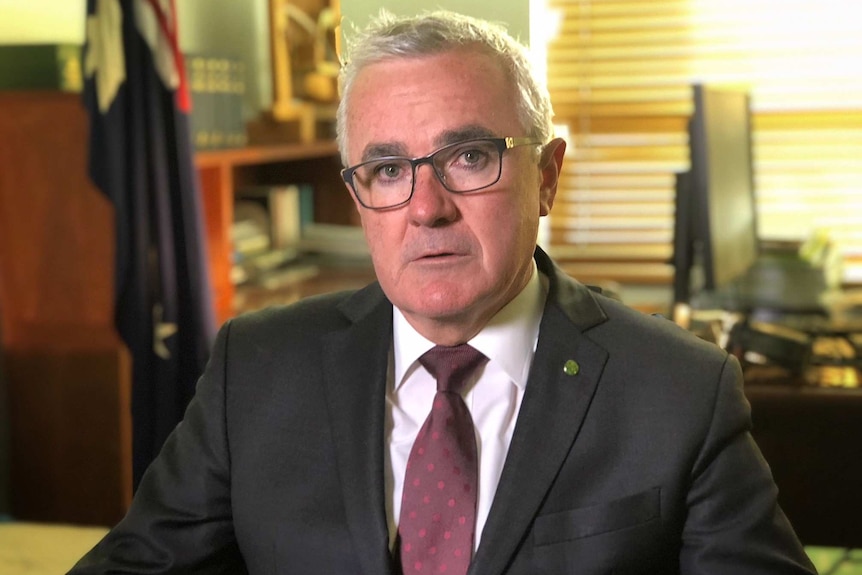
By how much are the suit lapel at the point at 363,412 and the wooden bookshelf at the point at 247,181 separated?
58.9 inches

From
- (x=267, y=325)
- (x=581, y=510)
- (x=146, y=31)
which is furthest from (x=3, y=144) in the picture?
(x=581, y=510)

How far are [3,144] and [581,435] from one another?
1.85 meters

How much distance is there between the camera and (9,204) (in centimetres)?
252

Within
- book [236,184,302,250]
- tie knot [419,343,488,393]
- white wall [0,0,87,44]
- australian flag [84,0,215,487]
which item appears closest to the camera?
tie knot [419,343,488,393]

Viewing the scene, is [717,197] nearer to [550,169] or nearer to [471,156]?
[550,169]

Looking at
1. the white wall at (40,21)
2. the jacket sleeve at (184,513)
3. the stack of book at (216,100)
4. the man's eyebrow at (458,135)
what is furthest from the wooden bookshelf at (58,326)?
the man's eyebrow at (458,135)

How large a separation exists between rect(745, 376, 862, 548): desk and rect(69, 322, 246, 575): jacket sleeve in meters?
1.23

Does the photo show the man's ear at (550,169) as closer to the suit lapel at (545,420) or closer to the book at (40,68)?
the suit lapel at (545,420)

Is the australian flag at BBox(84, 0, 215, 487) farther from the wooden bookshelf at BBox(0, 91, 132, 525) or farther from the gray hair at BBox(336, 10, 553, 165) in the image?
the gray hair at BBox(336, 10, 553, 165)

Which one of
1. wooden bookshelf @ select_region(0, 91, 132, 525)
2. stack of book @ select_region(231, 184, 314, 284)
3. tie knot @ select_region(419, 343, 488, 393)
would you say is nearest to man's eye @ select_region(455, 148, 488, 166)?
tie knot @ select_region(419, 343, 488, 393)

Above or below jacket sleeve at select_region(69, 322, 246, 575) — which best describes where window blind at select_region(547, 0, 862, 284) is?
above

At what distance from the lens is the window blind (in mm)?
3791

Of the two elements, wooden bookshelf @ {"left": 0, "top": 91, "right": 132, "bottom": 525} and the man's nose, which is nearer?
the man's nose

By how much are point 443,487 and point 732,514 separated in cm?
33
